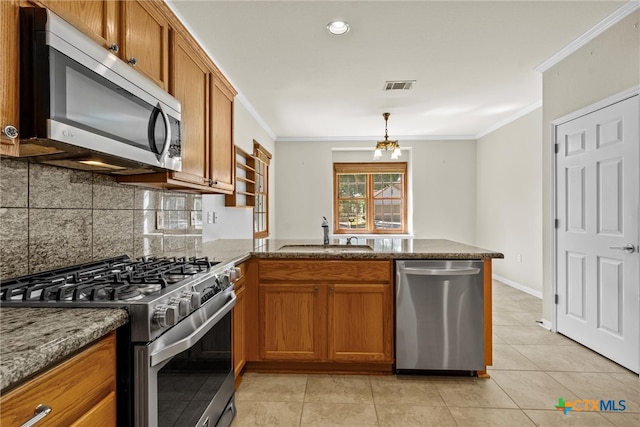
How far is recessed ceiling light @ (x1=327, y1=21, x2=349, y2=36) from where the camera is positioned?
2678 millimetres

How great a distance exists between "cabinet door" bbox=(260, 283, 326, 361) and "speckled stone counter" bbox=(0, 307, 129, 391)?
4.89 ft

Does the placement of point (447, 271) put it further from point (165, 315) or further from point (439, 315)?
point (165, 315)

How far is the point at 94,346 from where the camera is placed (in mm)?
966

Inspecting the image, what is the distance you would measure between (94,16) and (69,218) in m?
0.84

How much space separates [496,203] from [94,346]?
6.08m

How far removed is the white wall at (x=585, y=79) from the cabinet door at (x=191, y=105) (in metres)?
2.99

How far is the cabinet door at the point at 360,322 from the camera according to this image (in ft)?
8.13

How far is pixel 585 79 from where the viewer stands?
3039 mm

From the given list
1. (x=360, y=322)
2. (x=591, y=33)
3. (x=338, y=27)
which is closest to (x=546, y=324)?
(x=360, y=322)

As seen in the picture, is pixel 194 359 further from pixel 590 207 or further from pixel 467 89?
pixel 467 89

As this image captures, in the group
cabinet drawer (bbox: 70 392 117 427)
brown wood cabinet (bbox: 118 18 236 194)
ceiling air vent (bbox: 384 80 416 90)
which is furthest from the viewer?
ceiling air vent (bbox: 384 80 416 90)

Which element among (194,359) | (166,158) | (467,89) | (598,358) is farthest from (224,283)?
(467,89)

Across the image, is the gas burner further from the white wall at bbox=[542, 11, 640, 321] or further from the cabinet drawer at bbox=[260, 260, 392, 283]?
the white wall at bbox=[542, 11, 640, 321]

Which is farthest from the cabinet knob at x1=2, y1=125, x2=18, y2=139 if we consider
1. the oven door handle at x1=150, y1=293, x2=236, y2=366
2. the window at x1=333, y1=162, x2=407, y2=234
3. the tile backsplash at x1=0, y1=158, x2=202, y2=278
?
the window at x1=333, y1=162, x2=407, y2=234
